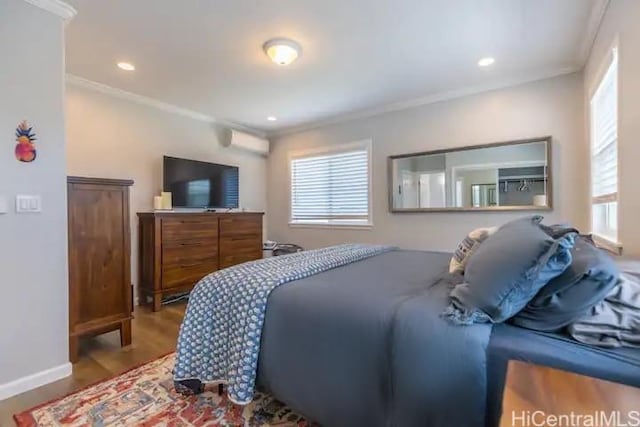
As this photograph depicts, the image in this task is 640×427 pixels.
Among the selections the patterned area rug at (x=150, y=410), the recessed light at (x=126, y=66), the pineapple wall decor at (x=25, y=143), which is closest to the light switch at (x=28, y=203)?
the pineapple wall decor at (x=25, y=143)

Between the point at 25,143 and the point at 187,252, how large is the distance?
197cm

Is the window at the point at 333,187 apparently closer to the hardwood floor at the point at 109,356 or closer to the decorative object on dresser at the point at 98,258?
the hardwood floor at the point at 109,356

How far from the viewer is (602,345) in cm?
96

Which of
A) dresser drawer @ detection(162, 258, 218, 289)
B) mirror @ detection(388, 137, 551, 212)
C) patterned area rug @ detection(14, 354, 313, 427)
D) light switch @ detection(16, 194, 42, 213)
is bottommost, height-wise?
patterned area rug @ detection(14, 354, 313, 427)

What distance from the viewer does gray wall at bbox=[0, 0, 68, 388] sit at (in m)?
1.87

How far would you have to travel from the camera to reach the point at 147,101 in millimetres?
3799

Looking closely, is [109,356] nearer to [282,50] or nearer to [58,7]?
[58,7]

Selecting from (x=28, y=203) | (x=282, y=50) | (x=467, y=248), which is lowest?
(x=467, y=248)

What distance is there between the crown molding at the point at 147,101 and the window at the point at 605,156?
4.14 metres

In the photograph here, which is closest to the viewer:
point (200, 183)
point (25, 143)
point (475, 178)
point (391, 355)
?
point (391, 355)

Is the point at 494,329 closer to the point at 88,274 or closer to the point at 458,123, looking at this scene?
the point at 88,274

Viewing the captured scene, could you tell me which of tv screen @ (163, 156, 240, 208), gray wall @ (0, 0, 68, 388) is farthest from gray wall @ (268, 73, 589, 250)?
gray wall @ (0, 0, 68, 388)

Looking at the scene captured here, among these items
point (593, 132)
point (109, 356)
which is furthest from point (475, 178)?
point (109, 356)

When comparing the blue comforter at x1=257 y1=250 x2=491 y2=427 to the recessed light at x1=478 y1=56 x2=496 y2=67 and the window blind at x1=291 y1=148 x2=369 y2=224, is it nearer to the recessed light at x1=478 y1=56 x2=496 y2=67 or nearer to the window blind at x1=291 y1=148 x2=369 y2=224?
the recessed light at x1=478 y1=56 x2=496 y2=67
